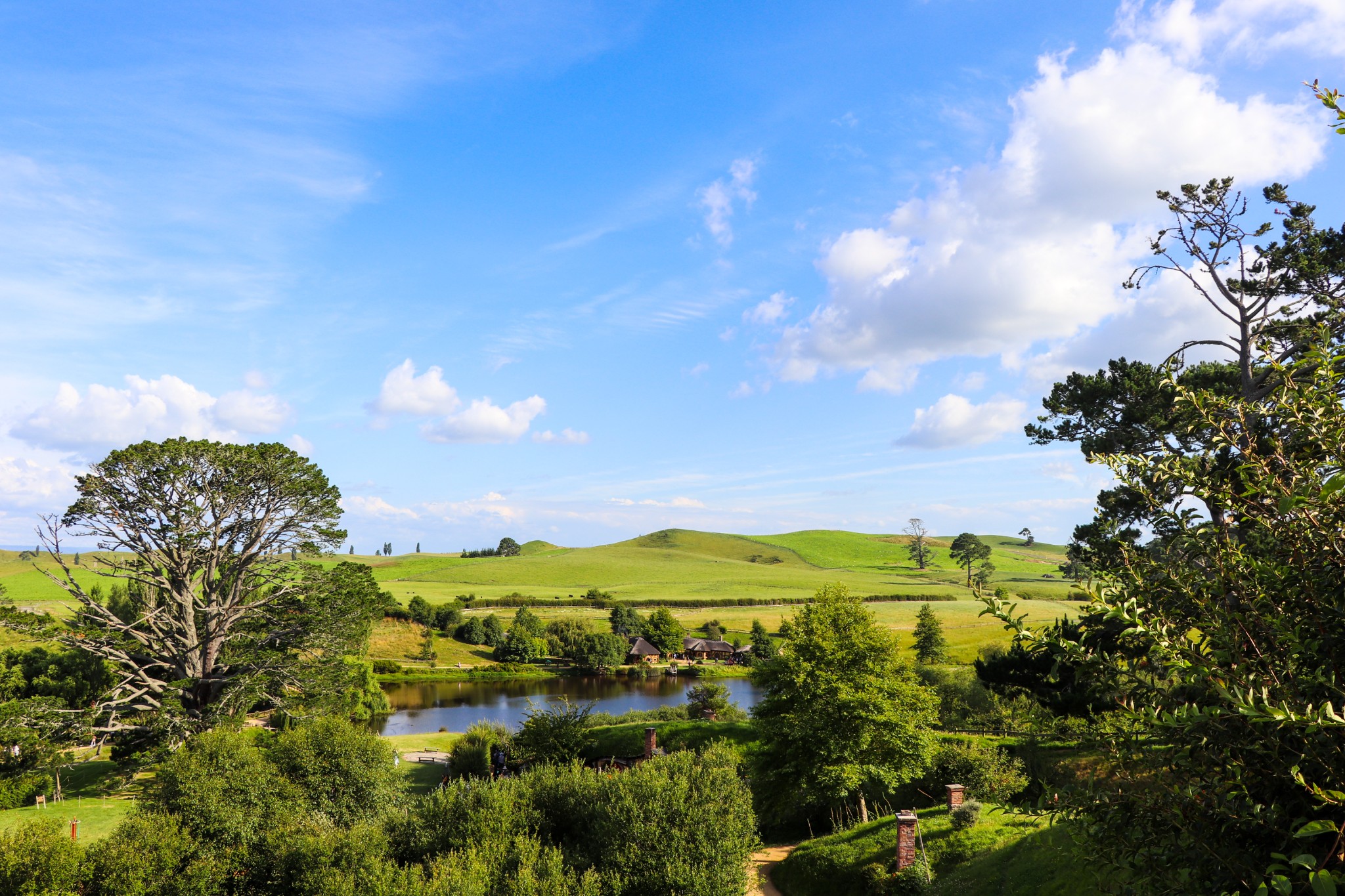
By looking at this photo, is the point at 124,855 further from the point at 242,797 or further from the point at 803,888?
the point at 803,888

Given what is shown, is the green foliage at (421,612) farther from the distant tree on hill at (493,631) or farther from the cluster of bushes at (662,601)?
the cluster of bushes at (662,601)

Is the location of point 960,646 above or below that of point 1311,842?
below

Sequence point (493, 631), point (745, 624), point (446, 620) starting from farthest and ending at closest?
point (745, 624)
point (446, 620)
point (493, 631)

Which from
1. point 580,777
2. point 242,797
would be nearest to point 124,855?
point 242,797

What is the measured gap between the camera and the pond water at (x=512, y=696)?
62.9m

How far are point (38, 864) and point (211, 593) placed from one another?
2106cm

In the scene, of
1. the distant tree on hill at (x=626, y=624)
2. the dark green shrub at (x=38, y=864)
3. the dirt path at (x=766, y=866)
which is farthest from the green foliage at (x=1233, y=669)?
the distant tree on hill at (x=626, y=624)

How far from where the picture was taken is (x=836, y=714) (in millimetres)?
27031

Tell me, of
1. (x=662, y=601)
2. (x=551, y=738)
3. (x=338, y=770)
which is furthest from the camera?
(x=662, y=601)

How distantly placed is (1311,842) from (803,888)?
2280 centimetres

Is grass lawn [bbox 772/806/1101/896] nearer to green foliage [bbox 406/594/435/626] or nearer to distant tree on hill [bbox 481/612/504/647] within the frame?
distant tree on hill [bbox 481/612/504/647]

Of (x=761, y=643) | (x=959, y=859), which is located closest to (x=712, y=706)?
(x=959, y=859)

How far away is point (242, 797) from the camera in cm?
2373

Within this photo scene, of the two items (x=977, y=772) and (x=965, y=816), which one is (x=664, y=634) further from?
(x=965, y=816)
